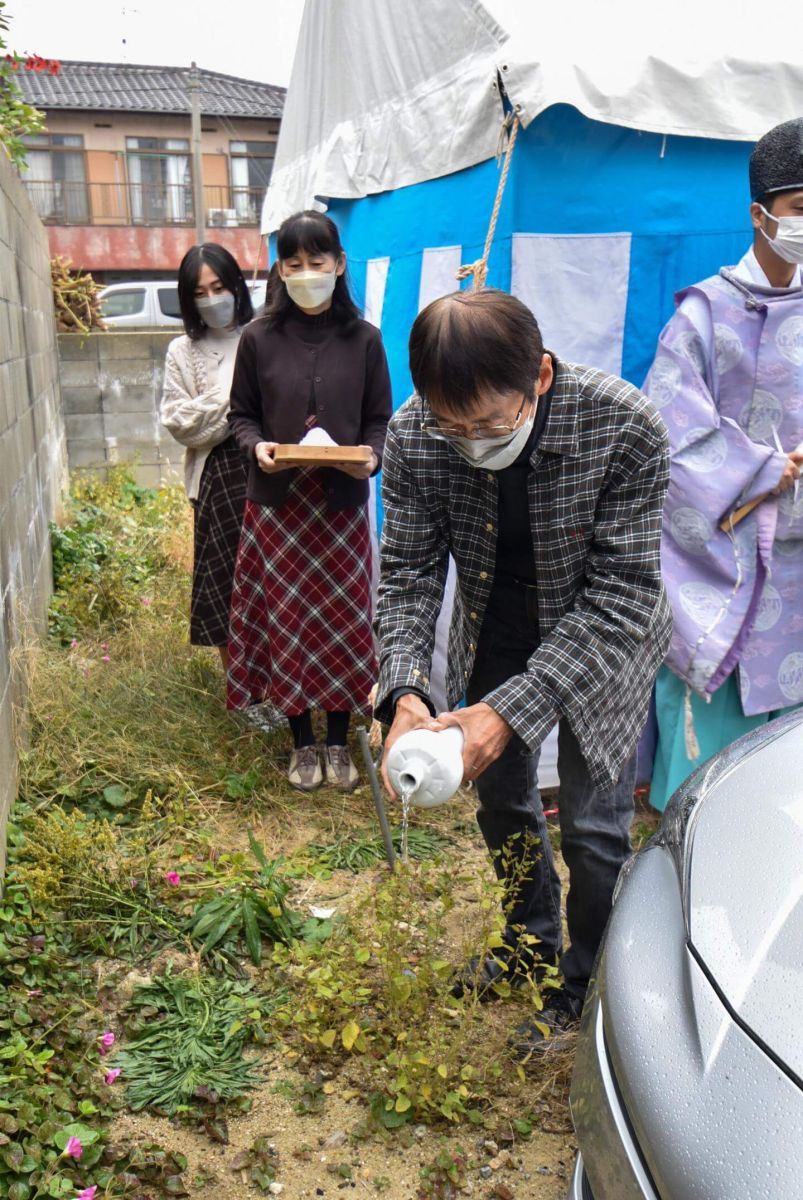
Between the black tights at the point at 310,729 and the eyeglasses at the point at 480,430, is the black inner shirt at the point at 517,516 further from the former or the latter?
the black tights at the point at 310,729

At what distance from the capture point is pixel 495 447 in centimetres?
189

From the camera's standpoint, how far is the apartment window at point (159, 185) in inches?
902

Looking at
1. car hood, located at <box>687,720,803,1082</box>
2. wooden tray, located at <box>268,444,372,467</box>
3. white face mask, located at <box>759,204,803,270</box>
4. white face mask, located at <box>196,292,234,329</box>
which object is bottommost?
car hood, located at <box>687,720,803,1082</box>

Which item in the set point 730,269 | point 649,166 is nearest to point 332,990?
point 730,269

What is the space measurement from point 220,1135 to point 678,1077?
1.19 m

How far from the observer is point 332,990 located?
90.5 inches

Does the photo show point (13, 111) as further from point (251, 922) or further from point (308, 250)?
point (251, 922)

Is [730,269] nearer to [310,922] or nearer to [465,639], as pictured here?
[465,639]

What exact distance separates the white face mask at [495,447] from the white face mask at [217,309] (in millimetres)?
2163

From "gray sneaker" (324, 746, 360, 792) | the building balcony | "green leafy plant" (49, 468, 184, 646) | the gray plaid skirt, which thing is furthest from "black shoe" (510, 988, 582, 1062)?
the building balcony

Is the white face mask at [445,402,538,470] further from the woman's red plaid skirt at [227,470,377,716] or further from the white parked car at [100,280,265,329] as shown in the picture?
the white parked car at [100,280,265,329]

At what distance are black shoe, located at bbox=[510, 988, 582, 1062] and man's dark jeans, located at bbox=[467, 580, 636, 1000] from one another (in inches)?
1.7

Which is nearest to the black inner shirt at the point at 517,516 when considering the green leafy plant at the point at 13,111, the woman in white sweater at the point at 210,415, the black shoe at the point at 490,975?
the black shoe at the point at 490,975

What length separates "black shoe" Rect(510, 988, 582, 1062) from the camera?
2322mm
